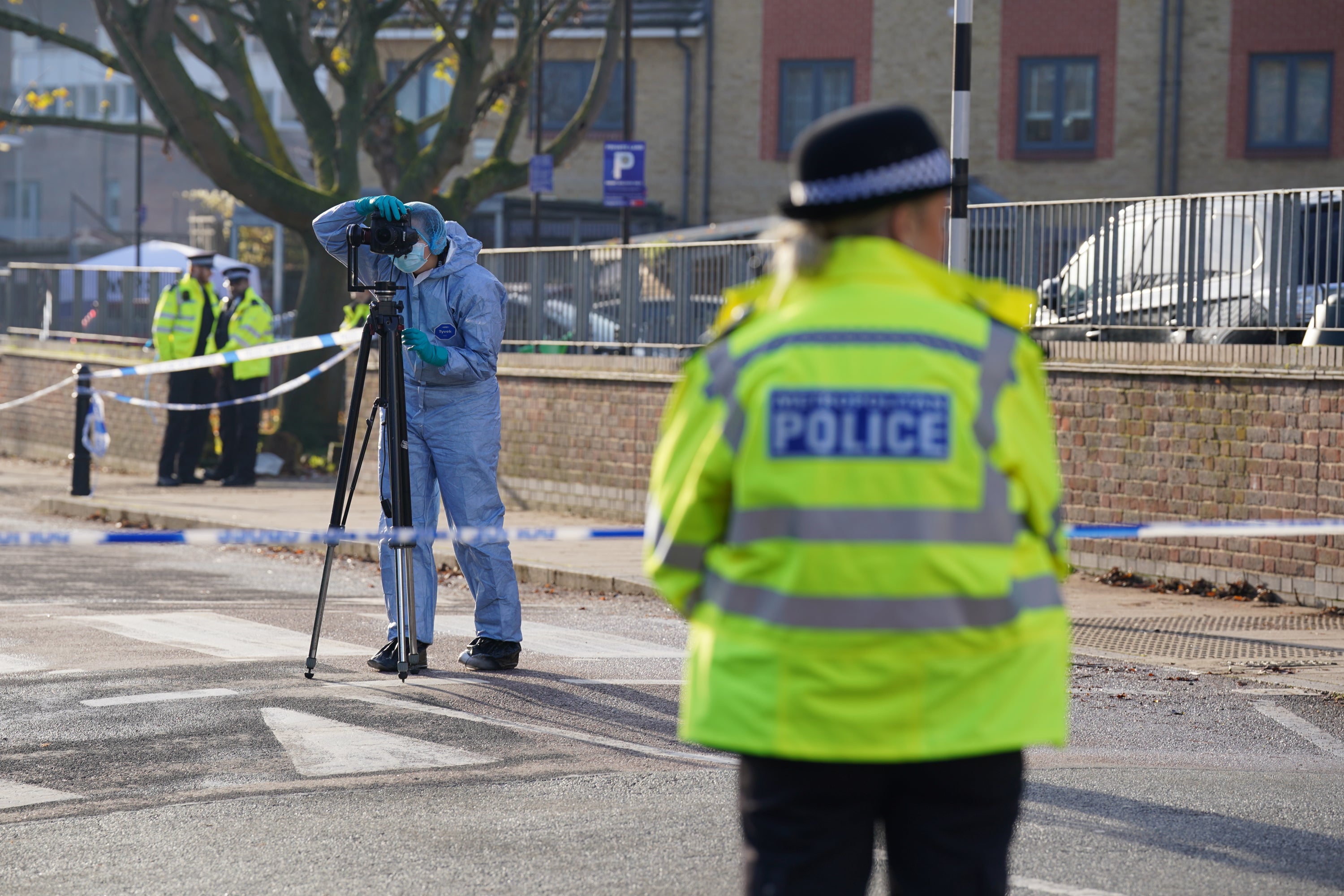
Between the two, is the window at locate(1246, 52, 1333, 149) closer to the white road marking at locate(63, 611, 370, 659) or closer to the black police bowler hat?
the white road marking at locate(63, 611, 370, 659)

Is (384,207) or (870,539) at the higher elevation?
(384,207)

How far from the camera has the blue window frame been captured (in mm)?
31781

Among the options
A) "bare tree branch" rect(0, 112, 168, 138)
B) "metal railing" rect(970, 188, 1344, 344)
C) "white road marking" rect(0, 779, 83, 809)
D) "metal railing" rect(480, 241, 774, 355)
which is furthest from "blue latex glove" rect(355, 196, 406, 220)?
"bare tree branch" rect(0, 112, 168, 138)

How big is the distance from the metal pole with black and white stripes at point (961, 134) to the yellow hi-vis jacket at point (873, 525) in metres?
7.84

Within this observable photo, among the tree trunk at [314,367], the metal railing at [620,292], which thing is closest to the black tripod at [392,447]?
the metal railing at [620,292]

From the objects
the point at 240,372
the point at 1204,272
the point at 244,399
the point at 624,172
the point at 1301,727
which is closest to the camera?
the point at 1301,727

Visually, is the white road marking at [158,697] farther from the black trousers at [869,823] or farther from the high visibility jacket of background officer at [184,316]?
the high visibility jacket of background officer at [184,316]

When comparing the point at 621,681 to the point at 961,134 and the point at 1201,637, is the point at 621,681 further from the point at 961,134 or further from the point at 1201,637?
the point at 961,134

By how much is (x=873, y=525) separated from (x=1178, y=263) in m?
9.54

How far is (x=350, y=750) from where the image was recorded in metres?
6.37

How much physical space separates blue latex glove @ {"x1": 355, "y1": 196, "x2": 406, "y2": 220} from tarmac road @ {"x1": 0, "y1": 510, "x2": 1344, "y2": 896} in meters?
1.94

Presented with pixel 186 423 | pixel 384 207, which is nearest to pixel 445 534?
A: pixel 384 207

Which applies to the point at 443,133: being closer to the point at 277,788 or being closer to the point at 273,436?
the point at 273,436

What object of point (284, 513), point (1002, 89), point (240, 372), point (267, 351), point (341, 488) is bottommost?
point (284, 513)
